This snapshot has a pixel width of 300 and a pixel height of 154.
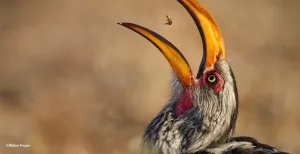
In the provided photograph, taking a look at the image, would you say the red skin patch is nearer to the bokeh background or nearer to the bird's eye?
the bird's eye

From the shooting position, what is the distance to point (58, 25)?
269 cm

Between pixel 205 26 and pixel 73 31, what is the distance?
23.6 inches

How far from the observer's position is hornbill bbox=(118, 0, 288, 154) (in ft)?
8.21

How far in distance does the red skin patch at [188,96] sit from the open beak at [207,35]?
0.11ft

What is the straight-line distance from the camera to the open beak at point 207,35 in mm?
2549

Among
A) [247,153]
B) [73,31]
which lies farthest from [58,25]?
[247,153]

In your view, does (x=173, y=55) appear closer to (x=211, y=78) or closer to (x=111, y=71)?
(x=211, y=78)

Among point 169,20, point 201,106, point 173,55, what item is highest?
point 169,20

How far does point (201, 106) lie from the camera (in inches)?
99.7

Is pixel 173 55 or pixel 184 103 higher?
pixel 173 55

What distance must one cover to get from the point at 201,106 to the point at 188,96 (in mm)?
73

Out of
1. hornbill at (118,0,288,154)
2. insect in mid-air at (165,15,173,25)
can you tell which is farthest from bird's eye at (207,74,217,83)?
insect in mid-air at (165,15,173,25)

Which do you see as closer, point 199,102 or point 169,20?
point 199,102

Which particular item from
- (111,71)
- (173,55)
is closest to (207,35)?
(173,55)
